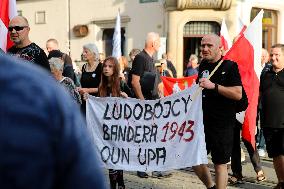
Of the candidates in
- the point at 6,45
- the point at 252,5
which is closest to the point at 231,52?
the point at 6,45

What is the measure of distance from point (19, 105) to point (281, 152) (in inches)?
209

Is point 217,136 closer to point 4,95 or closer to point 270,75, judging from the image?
point 270,75

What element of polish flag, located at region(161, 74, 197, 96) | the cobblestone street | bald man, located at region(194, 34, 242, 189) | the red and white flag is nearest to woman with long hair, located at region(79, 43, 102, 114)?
the red and white flag

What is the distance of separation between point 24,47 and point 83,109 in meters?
1.24

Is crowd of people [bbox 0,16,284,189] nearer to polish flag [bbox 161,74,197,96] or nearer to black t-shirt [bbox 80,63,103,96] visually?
black t-shirt [bbox 80,63,103,96]

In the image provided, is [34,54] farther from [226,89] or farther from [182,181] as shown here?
[182,181]

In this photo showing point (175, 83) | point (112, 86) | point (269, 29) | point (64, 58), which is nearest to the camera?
point (112, 86)

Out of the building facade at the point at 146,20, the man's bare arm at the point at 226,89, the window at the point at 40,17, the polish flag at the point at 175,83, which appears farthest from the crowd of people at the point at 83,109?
the window at the point at 40,17

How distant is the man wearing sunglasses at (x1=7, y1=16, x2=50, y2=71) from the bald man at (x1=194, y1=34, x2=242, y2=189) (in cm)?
→ 158

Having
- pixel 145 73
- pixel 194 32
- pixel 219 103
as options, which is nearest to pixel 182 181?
pixel 145 73

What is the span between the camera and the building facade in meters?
18.0

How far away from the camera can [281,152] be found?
5.75 meters

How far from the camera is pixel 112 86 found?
5734mm

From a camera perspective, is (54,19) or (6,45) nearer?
(6,45)
